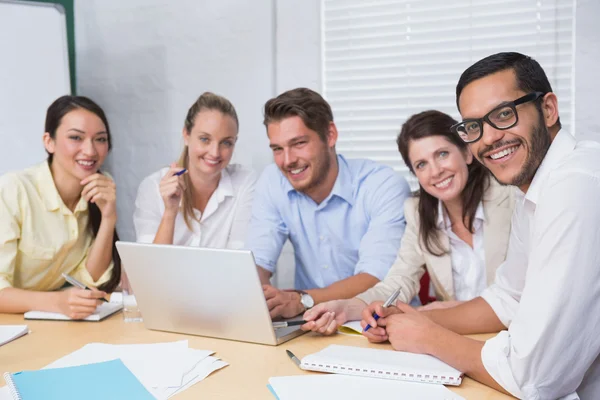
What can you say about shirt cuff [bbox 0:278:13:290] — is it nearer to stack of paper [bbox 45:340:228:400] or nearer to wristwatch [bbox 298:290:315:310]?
stack of paper [bbox 45:340:228:400]

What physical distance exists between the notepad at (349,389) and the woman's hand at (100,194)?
1390mm

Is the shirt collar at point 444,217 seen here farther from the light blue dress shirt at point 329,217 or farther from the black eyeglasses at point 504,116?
the black eyeglasses at point 504,116

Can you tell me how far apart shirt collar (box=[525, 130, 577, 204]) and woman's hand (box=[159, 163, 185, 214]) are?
1.63m

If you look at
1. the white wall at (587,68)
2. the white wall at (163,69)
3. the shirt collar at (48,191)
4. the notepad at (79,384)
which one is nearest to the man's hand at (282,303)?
the notepad at (79,384)

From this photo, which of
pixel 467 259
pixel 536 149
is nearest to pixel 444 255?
pixel 467 259

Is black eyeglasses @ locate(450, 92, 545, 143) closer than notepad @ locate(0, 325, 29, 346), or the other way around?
black eyeglasses @ locate(450, 92, 545, 143)

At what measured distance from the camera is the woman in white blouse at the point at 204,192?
2.72m

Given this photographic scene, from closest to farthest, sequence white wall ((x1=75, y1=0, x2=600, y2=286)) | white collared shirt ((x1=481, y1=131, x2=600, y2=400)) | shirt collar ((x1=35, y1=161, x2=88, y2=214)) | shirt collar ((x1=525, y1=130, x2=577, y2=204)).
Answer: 1. white collared shirt ((x1=481, y1=131, x2=600, y2=400))
2. shirt collar ((x1=525, y1=130, x2=577, y2=204))
3. shirt collar ((x1=35, y1=161, x2=88, y2=214))
4. white wall ((x1=75, y1=0, x2=600, y2=286))

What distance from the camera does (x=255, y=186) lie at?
2.86 meters

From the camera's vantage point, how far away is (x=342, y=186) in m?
A: 2.52

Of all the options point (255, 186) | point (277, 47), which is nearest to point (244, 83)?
point (277, 47)

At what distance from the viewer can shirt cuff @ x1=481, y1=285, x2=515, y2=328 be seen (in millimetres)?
1681

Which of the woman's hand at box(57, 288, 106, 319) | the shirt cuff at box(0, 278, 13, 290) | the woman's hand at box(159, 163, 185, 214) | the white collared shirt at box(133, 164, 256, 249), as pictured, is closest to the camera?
the woman's hand at box(57, 288, 106, 319)

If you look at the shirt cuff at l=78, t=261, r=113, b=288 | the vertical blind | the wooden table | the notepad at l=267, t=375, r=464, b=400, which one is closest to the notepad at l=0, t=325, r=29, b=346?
the wooden table
